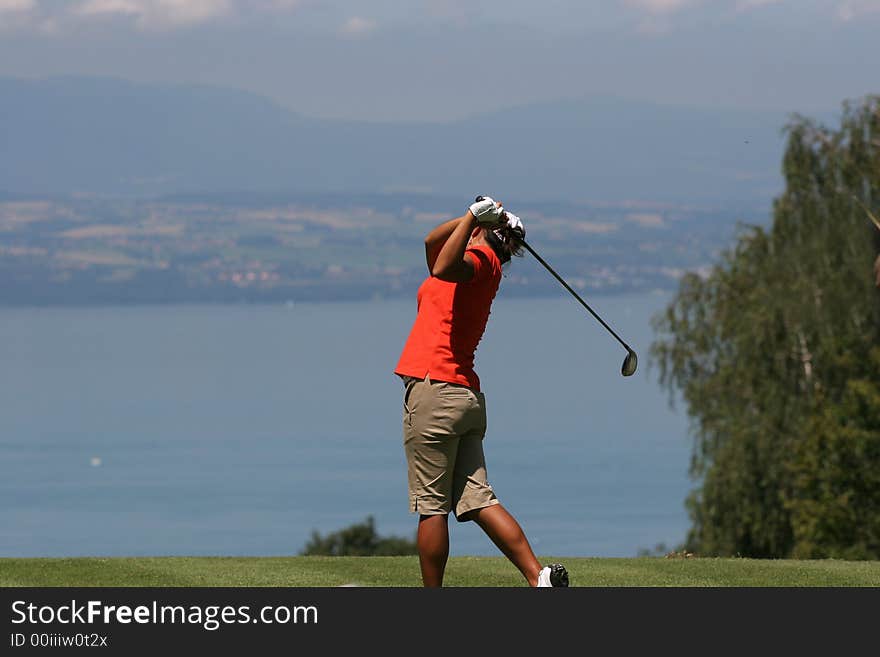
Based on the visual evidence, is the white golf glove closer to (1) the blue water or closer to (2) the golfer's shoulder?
(2) the golfer's shoulder

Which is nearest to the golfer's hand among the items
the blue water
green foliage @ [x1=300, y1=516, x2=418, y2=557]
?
green foliage @ [x1=300, y1=516, x2=418, y2=557]

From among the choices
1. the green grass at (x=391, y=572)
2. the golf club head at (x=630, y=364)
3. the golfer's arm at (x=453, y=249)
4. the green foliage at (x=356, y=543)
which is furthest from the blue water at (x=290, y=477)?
the golfer's arm at (x=453, y=249)

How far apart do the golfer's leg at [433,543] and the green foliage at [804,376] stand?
26712mm

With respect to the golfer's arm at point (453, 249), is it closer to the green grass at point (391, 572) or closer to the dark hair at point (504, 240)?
the dark hair at point (504, 240)

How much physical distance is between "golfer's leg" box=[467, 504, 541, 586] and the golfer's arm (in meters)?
1.22

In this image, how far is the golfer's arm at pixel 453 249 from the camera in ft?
26.7

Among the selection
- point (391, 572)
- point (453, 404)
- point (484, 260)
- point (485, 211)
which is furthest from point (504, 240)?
point (391, 572)

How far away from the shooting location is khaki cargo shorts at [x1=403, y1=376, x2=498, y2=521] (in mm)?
8422

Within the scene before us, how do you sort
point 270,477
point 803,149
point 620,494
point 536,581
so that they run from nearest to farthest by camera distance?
point 536,581, point 803,149, point 620,494, point 270,477
